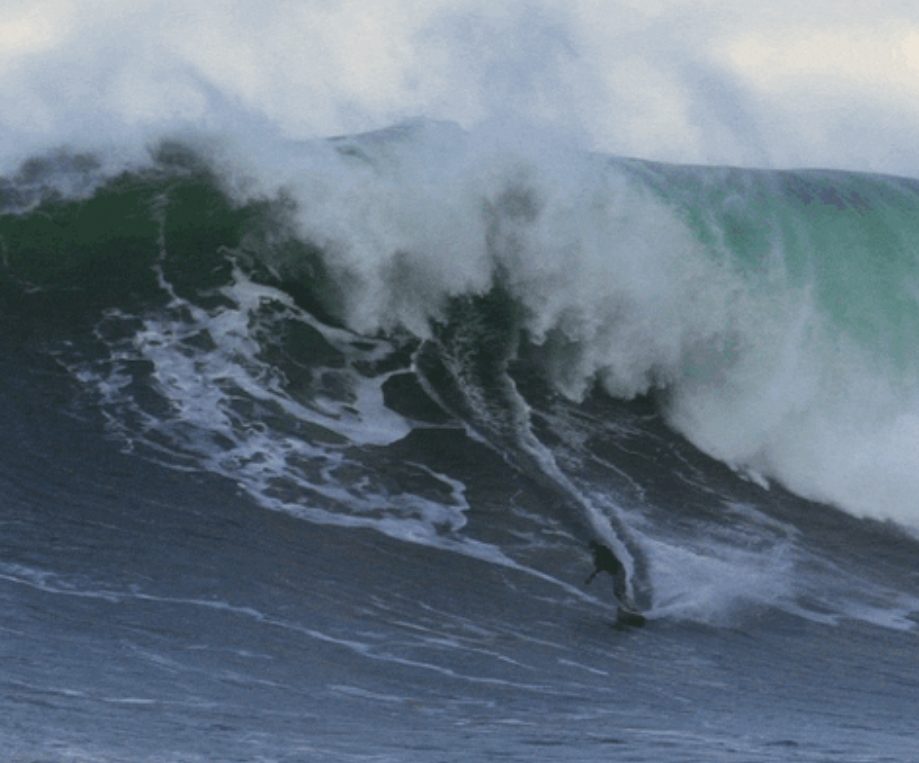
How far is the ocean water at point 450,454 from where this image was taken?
394 inches

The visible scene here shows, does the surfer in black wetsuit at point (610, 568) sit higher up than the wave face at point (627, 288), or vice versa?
the wave face at point (627, 288)

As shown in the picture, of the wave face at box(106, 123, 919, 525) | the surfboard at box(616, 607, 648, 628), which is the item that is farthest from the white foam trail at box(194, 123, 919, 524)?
the surfboard at box(616, 607, 648, 628)

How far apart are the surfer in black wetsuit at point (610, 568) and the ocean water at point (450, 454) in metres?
0.11

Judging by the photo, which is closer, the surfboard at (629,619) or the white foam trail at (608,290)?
the surfboard at (629,619)

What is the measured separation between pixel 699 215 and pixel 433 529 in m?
7.34

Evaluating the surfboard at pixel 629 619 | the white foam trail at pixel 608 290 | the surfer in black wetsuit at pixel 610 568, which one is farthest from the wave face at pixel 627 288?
the surfboard at pixel 629 619

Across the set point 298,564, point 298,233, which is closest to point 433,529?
point 298,564

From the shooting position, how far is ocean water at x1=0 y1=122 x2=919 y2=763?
32.8 ft

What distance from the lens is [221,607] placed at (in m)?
11.2

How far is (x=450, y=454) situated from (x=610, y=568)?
8.21 ft

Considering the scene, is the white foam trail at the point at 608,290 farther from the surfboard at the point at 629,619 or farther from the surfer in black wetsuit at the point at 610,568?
the surfboard at the point at 629,619

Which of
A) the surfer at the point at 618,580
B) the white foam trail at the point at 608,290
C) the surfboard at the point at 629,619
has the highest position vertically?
the white foam trail at the point at 608,290

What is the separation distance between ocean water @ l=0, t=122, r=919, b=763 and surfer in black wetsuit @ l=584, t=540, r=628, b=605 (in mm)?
111

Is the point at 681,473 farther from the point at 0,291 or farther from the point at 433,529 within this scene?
the point at 0,291
